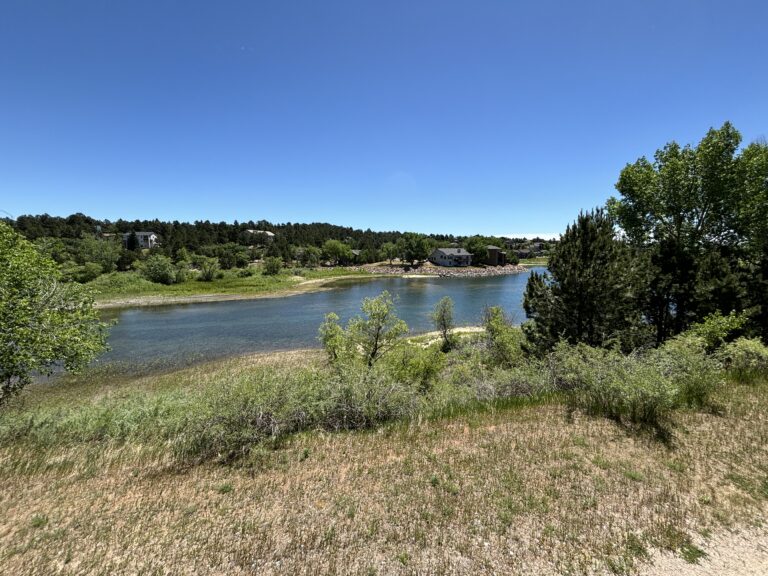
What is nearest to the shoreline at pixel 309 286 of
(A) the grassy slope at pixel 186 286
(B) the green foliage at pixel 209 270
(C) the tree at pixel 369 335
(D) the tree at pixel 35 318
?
A: (A) the grassy slope at pixel 186 286

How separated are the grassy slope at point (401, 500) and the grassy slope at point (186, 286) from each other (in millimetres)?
61396

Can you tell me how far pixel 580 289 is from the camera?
591 inches

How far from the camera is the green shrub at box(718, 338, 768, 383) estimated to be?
10.2 m

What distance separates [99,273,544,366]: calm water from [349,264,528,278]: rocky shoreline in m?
37.4

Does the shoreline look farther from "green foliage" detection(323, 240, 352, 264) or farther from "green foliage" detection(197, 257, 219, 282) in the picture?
"green foliage" detection(197, 257, 219, 282)

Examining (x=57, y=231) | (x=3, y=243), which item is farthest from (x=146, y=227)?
(x=3, y=243)

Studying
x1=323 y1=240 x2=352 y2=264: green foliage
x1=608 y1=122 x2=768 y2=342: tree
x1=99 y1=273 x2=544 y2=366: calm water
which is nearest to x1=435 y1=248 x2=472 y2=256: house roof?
x1=323 y1=240 x2=352 y2=264: green foliage

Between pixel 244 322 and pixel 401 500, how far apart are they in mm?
39825

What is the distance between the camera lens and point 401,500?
228 inches

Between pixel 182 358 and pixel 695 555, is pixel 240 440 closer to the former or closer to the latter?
pixel 695 555

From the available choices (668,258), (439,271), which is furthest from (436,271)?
(668,258)

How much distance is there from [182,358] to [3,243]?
61.0 feet

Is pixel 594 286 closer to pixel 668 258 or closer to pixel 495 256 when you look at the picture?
pixel 668 258

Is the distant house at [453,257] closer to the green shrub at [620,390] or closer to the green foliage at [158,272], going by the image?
the green foliage at [158,272]
